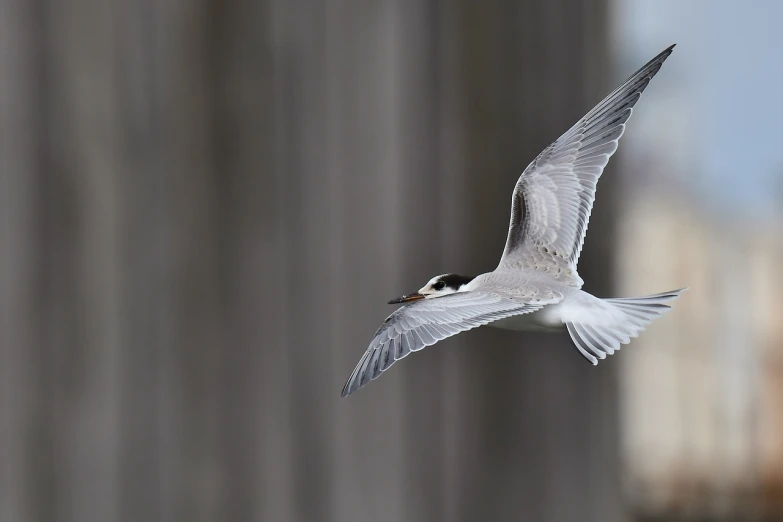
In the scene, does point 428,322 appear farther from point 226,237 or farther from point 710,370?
point 710,370

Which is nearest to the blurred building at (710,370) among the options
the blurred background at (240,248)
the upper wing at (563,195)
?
the blurred background at (240,248)

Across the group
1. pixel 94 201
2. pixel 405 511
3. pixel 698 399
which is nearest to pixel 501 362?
pixel 405 511

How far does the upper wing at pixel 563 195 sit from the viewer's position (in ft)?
0.97

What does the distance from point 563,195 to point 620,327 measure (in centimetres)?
12

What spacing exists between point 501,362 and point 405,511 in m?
0.24

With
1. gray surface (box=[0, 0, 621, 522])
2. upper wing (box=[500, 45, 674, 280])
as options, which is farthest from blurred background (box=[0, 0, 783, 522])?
upper wing (box=[500, 45, 674, 280])

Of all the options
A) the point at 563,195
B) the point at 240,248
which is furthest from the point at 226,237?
the point at 563,195

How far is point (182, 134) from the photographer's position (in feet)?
3.59

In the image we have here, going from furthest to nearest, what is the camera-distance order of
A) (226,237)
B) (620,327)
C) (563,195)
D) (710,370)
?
(710,370)
(226,237)
(563,195)
(620,327)

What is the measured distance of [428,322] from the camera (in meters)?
0.25

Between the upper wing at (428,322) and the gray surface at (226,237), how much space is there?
2.44ft

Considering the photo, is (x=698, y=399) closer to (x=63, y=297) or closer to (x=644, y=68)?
(x=63, y=297)

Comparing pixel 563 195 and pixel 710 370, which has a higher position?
pixel 563 195

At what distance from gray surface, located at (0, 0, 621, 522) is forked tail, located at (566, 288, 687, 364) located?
0.75 m
